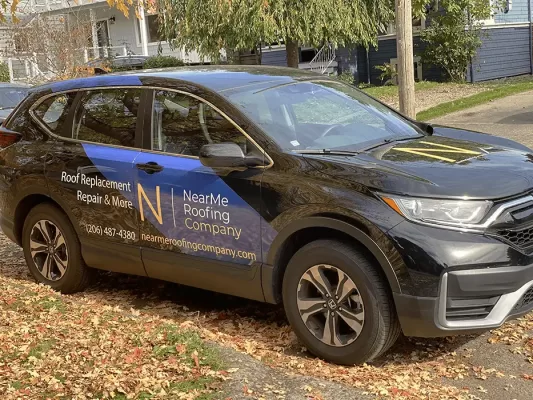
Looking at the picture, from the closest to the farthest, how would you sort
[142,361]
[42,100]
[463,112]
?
1. [142,361]
2. [42,100]
3. [463,112]

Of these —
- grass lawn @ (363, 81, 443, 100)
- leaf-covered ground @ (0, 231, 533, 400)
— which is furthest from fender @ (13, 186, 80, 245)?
grass lawn @ (363, 81, 443, 100)

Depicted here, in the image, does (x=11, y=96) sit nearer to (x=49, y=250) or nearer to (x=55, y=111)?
(x=55, y=111)

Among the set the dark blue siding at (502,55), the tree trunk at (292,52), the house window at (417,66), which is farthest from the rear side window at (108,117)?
the dark blue siding at (502,55)

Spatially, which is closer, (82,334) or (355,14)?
(82,334)

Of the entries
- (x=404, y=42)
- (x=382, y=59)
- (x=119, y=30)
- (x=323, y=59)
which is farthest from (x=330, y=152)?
(x=119, y=30)

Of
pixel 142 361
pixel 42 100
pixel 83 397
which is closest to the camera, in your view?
pixel 83 397

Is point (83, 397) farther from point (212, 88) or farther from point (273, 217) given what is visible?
point (212, 88)

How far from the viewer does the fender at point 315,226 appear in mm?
4078

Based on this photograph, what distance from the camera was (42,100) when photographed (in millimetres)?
6215

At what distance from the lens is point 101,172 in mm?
5500

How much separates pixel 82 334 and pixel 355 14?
15780mm

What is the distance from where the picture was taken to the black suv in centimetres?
404

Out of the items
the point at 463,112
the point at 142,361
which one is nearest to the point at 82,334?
the point at 142,361

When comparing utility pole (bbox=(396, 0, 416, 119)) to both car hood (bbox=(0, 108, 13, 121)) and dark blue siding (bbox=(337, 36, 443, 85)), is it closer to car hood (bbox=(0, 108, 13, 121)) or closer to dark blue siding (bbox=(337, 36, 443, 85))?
car hood (bbox=(0, 108, 13, 121))
